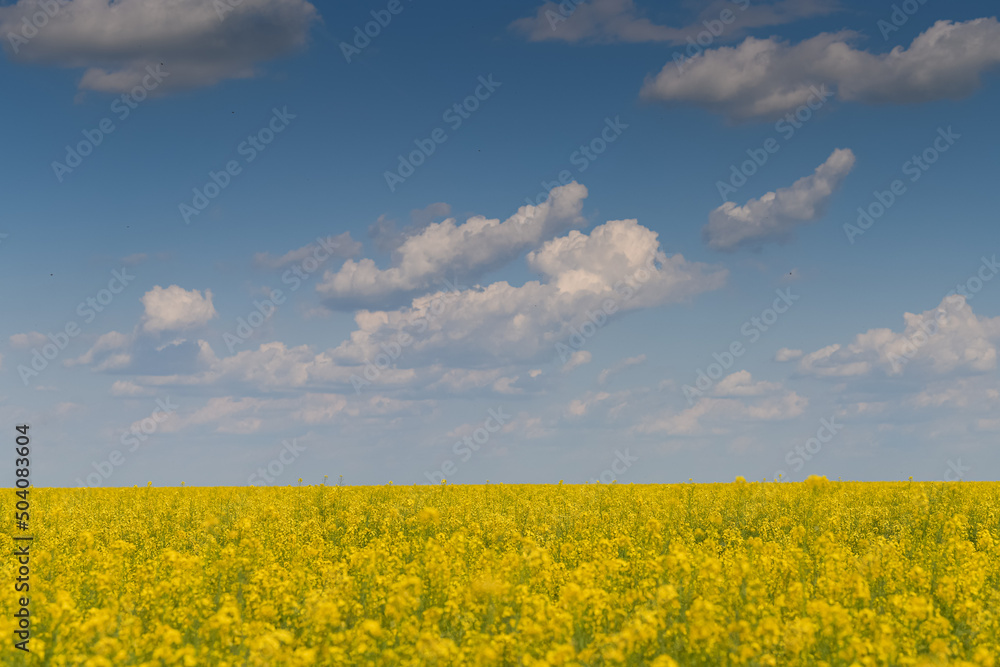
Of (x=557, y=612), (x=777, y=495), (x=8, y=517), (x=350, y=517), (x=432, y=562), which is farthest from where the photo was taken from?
(x=777, y=495)

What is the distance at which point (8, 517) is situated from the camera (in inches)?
861

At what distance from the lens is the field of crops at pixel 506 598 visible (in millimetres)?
7219

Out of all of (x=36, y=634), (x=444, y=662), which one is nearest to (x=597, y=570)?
(x=444, y=662)

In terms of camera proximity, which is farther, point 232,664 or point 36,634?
point 36,634

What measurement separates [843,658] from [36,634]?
900 centimetres

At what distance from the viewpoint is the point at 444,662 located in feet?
22.4

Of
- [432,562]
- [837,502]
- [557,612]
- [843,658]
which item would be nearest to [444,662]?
[557,612]

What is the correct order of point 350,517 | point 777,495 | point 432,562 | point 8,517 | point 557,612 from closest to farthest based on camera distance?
point 557,612 → point 432,562 → point 350,517 → point 8,517 → point 777,495

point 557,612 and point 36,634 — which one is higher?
point 557,612

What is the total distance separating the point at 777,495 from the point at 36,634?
69.6ft

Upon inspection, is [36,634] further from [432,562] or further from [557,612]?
[557,612]

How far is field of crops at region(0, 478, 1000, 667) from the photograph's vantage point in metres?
7.22

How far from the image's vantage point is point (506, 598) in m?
9.34

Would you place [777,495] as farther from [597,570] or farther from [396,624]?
[396,624]
